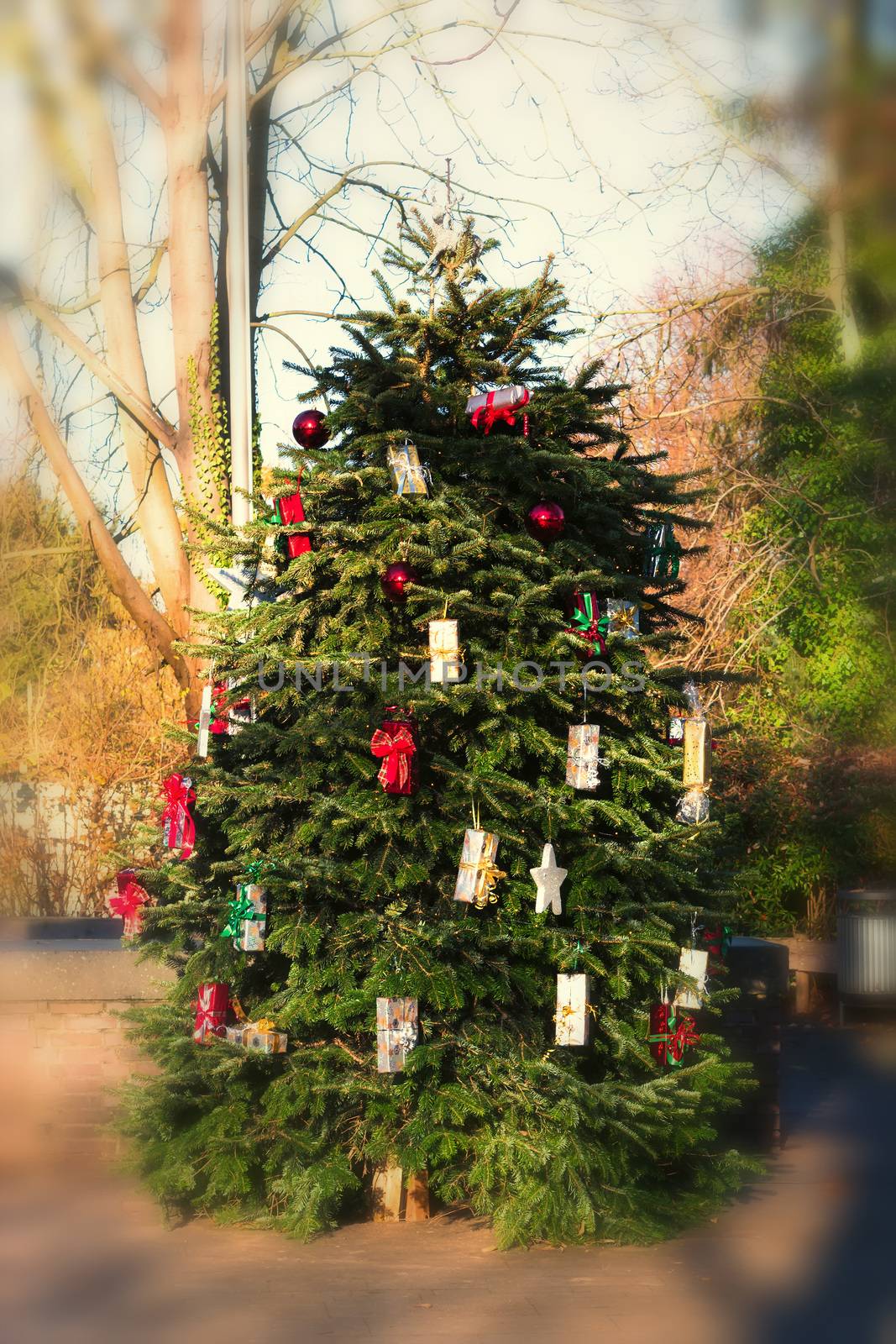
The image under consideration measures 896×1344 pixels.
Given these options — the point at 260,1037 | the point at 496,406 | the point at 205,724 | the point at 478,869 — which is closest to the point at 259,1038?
the point at 260,1037

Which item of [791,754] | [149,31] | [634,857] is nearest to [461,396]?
[634,857]

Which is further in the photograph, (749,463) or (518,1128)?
(749,463)

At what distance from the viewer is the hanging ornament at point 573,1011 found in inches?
211

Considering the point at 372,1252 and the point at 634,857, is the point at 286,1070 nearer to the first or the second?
A: the point at 372,1252

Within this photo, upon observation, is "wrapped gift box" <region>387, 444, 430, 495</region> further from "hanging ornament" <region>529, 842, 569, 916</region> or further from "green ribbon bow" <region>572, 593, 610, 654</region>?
"hanging ornament" <region>529, 842, 569, 916</region>

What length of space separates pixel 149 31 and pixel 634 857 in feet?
21.7

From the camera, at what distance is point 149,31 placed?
9000mm

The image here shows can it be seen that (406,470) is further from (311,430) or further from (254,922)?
(254,922)

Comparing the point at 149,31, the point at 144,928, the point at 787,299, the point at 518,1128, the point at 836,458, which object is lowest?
the point at 518,1128

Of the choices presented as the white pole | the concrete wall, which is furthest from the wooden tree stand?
the white pole

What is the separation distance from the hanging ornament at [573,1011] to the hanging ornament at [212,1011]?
1.43m

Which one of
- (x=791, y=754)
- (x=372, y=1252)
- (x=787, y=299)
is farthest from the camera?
(x=787, y=299)

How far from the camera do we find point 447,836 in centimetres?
551

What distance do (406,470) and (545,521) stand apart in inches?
24.4
